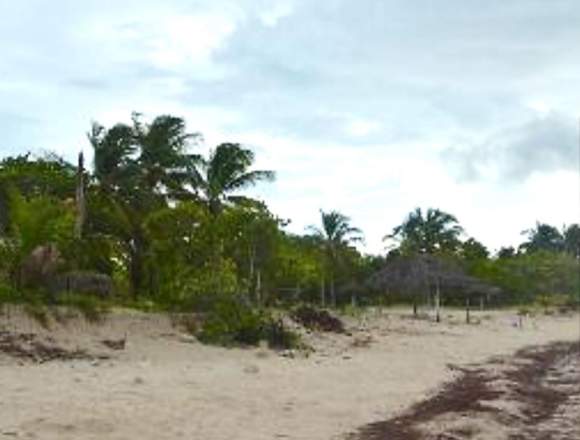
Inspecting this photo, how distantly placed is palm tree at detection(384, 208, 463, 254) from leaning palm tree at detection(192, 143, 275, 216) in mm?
29939

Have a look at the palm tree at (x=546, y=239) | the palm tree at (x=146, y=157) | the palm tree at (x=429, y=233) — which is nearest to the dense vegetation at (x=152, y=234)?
the palm tree at (x=146, y=157)

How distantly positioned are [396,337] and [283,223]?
23.2 feet

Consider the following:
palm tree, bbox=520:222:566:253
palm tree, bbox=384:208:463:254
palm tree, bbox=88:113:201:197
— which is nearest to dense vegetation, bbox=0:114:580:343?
palm tree, bbox=88:113:201:197

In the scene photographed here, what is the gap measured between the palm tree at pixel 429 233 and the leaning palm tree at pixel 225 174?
29.9 metres

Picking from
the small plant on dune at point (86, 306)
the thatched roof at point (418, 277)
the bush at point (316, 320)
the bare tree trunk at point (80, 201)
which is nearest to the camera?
the small plant on dune at point (86, 306)

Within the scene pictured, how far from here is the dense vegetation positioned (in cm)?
2311

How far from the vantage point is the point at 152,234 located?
29.0 meters

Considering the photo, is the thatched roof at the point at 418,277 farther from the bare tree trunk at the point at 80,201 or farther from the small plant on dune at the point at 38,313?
the small plant on dune at the point at 38,313

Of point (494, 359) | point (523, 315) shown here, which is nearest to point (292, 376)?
point (494, 359)

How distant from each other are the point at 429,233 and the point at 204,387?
51.3 metres

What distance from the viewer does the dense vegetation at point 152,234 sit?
23109mm

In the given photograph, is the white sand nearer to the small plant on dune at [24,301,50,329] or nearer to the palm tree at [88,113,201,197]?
the small plant on dune at [24,301,50,329]

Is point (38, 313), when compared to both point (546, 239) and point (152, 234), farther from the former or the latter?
point (546, 239)

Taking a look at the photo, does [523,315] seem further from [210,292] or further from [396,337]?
[210,292]
